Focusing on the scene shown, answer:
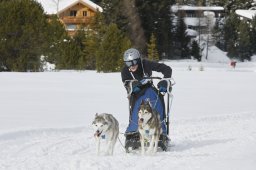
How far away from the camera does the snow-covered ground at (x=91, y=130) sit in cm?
720

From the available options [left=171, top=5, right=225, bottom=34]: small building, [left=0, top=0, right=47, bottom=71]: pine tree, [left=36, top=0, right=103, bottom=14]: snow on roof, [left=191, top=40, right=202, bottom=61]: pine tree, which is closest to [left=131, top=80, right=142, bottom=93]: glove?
[left=0, top=0, right=47, bottom=71]: pine tree

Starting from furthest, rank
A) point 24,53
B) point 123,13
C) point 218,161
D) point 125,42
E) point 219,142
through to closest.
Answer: point 123,13 < point 125,42 < point 24,53 < point 219,142 < point 218,161

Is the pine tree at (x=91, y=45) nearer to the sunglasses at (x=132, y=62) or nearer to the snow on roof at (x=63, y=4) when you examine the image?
the snow on roof at (x=63, y=4)

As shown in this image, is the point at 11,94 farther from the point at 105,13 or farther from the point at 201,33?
the point at 201,33

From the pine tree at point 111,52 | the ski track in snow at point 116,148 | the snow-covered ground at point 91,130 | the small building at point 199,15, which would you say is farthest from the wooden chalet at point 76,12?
the ski track in snow at point 116,148

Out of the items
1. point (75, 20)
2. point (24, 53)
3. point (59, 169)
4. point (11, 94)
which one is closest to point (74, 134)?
point (59, 169)

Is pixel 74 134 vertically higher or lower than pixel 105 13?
lower

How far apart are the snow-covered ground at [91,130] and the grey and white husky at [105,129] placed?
0.64 ft

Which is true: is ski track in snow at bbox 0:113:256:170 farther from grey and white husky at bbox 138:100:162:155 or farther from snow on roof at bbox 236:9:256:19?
snow on roof at bbox 236:9:256:19

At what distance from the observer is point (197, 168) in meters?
6.76

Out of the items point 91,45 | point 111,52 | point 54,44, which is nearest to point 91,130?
point 111,52

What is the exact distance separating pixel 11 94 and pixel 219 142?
34.5 feet

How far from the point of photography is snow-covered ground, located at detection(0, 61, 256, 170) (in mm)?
7199

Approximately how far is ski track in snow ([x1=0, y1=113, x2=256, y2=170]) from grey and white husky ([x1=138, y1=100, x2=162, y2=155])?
0.17 meters
